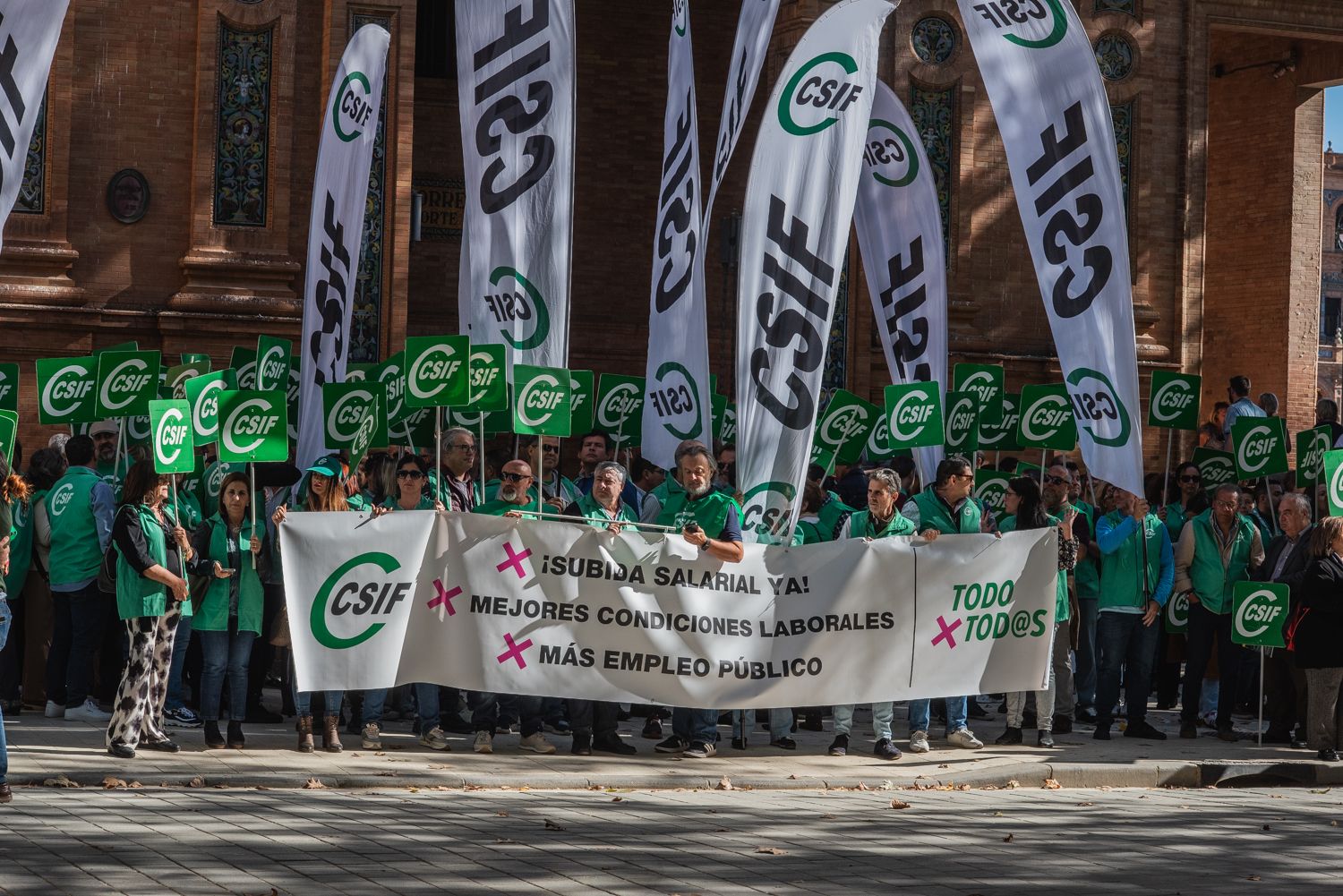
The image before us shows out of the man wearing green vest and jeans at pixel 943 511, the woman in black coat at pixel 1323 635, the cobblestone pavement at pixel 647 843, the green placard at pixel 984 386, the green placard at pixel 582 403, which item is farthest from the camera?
the green placard at pixel 984 386

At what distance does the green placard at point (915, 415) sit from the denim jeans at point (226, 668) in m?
5.25

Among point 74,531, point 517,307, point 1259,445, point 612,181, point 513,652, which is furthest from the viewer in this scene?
point 612,181

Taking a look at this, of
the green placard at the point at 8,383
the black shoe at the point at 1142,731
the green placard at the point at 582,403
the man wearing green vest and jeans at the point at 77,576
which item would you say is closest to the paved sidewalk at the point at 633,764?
the man wearing green vest and jeans at the point at 77,576

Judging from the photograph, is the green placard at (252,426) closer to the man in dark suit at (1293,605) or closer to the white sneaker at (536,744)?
the white sneaker at (536,744)

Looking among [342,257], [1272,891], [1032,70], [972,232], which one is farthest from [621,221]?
[1272,891]

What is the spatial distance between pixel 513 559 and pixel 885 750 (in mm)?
2902

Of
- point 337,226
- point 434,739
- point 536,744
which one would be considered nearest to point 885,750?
point 536,744

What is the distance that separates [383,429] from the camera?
45.8 feet

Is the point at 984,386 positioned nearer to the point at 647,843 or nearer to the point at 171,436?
the point at 171,436

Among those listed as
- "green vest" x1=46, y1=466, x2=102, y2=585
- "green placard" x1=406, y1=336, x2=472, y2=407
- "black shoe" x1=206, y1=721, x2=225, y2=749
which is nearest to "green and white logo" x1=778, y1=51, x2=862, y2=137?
"green placard" x1=406, y1=336, x2=472, y2=407

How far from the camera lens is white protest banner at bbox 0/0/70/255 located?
12.0 m

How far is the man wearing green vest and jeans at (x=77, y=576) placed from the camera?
13.7m

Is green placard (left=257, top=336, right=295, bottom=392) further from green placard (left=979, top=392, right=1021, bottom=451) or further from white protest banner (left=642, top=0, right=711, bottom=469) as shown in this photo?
green placard (left=979, top=392, right=1021, bottom=451)

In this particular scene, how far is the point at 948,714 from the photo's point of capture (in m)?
13.8
